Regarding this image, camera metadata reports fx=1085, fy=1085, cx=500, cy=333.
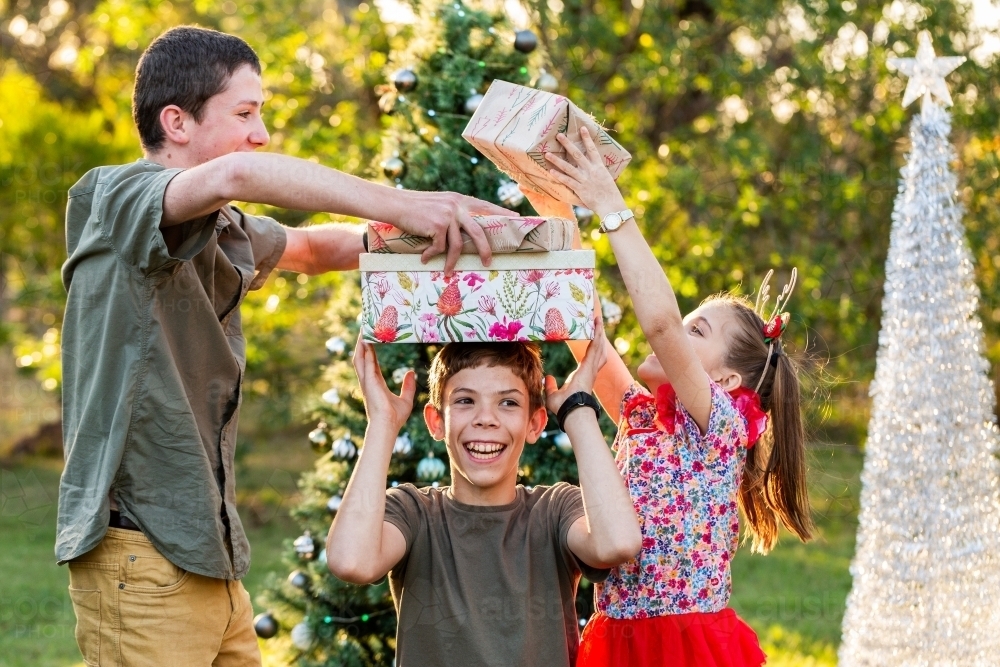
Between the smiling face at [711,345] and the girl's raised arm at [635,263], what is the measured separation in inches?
9.0

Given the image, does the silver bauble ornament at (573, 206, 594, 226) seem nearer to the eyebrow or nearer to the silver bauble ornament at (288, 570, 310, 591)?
the eyebrow

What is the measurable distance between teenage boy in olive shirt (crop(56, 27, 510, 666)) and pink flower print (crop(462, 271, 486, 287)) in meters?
0.06

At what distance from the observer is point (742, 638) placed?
8.61 ft

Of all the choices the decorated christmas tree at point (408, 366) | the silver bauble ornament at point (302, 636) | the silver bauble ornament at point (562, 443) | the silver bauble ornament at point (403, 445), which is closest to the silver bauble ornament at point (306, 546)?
the decorated christmas tree at point (408, 366)

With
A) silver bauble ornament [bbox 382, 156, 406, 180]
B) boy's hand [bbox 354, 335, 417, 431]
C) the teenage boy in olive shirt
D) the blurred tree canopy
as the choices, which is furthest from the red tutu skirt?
the blurred tree canopy

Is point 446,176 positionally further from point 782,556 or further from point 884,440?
point 782,556

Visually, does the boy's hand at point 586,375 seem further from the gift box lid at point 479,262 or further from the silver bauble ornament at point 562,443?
the silver bauble ornament at point 562,443

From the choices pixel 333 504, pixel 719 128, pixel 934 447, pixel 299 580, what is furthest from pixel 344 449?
pixel 719 128

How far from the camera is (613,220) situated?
2.40m

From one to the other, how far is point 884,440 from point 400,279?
2.42m

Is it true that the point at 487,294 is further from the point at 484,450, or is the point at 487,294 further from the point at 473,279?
the point at 484,450

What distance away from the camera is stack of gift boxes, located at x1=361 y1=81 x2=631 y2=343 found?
231cm

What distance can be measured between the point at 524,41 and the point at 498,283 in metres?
1.71

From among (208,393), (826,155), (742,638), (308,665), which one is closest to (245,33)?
(826,155)
